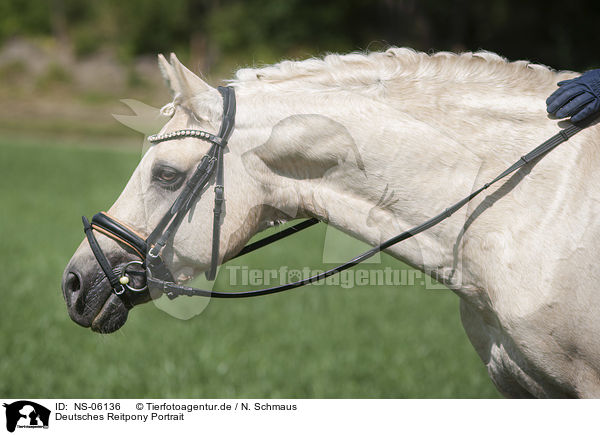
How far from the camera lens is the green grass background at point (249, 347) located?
5242mm

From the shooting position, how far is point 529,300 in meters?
2.30

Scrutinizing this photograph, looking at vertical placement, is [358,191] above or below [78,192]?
below

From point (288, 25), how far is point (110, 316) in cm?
3951

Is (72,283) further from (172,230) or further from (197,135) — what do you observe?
(197,135)

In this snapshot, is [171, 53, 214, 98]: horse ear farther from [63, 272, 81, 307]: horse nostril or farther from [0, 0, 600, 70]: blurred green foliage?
[0, 0, 600, 70]: blurred green foliage

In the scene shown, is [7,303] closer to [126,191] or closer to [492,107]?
[126,191]

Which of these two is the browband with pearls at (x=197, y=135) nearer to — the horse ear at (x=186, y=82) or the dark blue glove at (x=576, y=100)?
the horse ear at (x=186, y=82)

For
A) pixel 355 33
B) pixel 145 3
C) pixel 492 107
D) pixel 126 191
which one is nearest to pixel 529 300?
pixel 492 107

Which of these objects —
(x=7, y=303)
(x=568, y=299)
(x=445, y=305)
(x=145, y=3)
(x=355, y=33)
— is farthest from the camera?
(x=145, y=3)

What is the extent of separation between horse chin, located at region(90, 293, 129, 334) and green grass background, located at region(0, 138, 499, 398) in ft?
1.55

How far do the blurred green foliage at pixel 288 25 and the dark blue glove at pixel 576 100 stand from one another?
806 inches

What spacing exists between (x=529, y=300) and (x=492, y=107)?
831 mm
